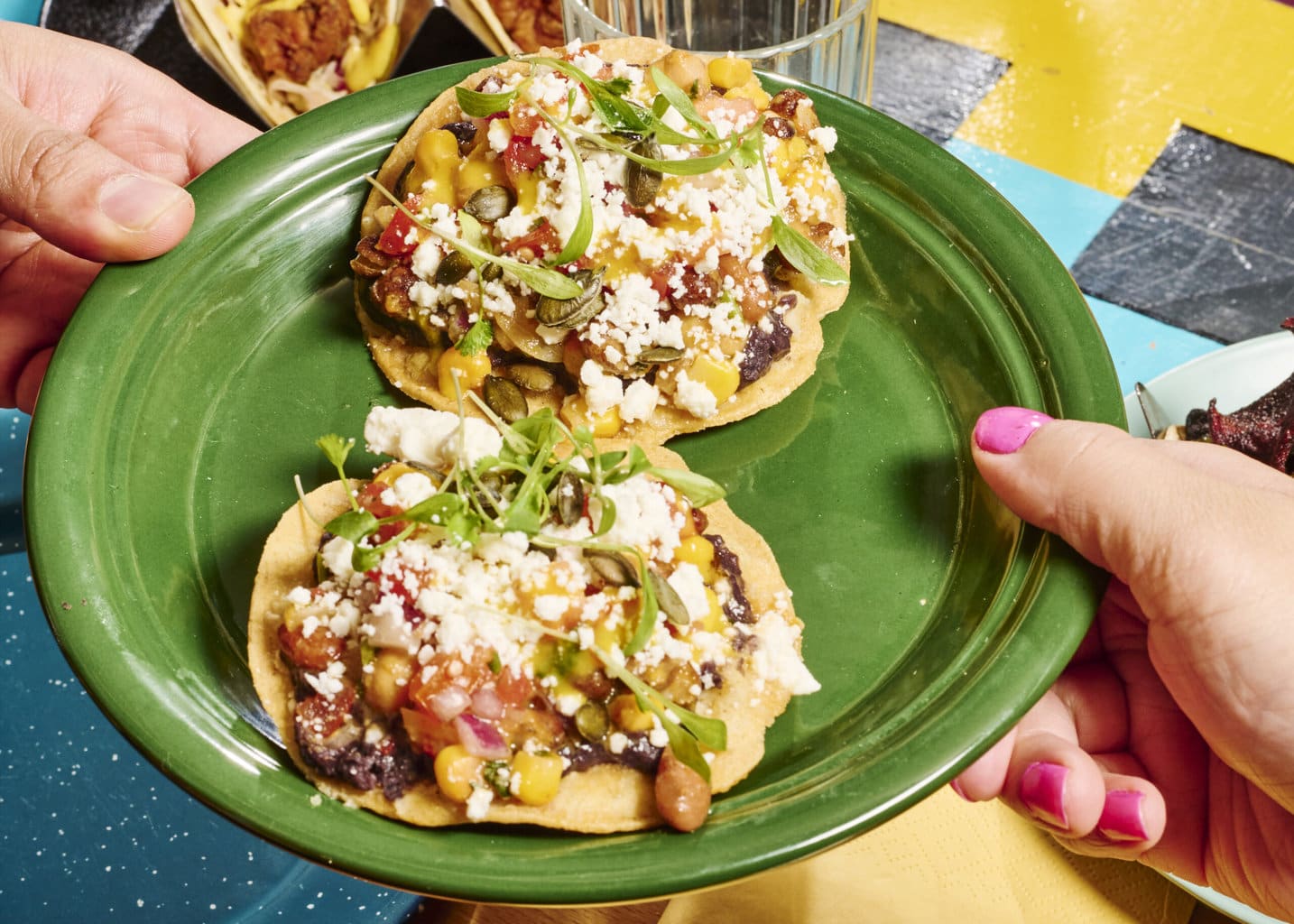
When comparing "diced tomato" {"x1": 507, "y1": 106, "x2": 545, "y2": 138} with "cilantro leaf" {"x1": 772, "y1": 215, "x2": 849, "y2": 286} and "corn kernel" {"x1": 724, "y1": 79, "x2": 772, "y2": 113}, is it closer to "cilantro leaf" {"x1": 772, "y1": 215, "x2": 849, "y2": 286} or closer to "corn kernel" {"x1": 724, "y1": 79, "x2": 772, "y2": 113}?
"corn kernel" {"x1": 724, "y1": 79, "x2": 772, "y2": 113}

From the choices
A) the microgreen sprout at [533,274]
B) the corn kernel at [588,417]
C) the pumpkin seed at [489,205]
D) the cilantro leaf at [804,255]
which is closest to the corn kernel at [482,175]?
the pumpkin seed at [489,205]

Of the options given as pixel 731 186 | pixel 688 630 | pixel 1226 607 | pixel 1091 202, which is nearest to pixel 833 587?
pixel 688 630

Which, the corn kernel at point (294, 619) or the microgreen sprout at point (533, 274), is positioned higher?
the microgreen sprout at point (533, 274)

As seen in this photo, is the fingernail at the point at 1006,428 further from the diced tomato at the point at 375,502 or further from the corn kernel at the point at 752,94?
the diced tomato at the point at 375,502

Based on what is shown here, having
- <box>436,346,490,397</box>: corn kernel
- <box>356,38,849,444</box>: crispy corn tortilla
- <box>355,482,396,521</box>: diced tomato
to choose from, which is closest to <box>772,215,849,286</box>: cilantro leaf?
<box>356,38,849,444</box>: crispy corn tortilla

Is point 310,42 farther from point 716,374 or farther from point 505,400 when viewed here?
point 716,374

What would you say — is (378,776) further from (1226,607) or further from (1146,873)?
(1146,873)

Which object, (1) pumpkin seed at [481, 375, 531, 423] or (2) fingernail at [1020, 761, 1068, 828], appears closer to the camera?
(2) fingernail at [1020, 761, 1068, 828]
